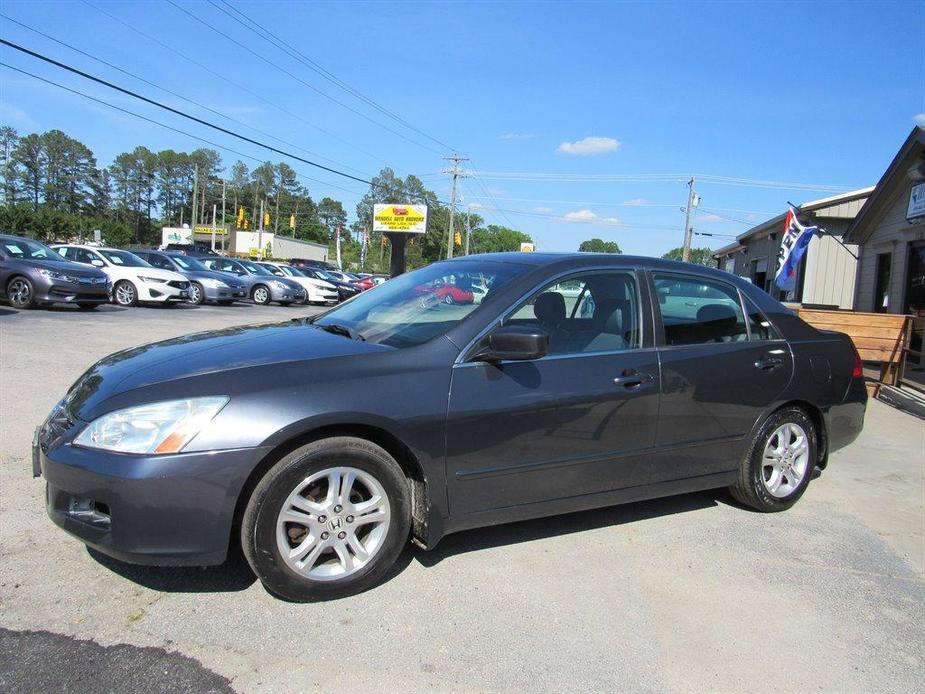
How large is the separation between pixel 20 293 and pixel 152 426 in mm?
13233

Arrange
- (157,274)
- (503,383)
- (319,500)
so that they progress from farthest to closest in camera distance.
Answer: (157,274) → (503,383) → (319,500)

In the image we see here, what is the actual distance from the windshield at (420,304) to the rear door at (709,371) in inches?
40.4

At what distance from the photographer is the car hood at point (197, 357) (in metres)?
3.03

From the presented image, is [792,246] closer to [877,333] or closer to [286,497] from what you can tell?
[877,333]

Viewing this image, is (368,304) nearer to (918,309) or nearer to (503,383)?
(503,383)

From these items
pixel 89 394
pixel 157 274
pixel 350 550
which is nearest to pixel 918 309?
pixel 350 550

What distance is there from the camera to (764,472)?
178 inches

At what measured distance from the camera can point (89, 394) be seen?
3.13 metres

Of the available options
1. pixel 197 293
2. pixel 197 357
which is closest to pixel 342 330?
pixel 197 357

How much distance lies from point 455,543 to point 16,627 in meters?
2.01

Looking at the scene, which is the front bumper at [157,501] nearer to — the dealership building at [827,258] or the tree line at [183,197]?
the dealership building at [827,258]

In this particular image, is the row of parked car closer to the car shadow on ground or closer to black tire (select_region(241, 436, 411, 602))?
the car shadow on ground

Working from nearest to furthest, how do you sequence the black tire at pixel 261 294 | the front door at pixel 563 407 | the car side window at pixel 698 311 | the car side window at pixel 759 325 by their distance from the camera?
the front door at pixel 563 407 → the car side window at pixel 698 311 → the car side window at pixel 759 325 → the black tire at pixel 261 294

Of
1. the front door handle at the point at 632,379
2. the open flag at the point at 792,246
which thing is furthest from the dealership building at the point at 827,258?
the front door handle at the point at 632,379
